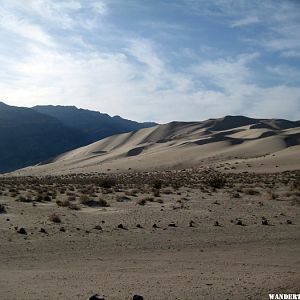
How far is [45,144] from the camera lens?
19138cm

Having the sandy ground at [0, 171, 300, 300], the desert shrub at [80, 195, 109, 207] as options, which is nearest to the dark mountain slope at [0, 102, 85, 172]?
the desert shrub at [80, 195, 109, 207]

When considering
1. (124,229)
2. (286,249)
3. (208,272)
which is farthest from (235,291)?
(124,229)

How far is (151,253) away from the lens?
14289mm

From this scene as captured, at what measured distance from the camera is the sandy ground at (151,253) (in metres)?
10.3

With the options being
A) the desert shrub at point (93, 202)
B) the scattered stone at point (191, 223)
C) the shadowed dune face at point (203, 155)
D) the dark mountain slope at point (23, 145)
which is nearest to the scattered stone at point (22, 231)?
the scattered stone at point (191, 223)

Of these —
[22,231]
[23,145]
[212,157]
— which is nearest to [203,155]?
[212,157]

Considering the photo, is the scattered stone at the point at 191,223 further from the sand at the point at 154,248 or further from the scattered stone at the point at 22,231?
the scattered stone at the point at 22,231

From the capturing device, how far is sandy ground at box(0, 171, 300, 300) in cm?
1034

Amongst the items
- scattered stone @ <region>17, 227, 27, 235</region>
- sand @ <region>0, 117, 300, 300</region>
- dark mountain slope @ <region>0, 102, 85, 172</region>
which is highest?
dark mountain slope @ <region>0, 102, 85, 172</region>

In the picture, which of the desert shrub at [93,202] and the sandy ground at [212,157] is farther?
the sandy ground at [212,157]

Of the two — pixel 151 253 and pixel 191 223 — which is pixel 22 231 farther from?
pixel 191 223

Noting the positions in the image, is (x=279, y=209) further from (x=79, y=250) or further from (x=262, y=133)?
(x=262, y=133)

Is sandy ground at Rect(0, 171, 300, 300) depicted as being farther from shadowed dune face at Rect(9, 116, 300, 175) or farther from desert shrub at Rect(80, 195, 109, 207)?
shadowed dune face at Rect(9, 116, 300, 175)

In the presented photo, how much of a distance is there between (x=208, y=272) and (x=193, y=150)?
9814 cm
